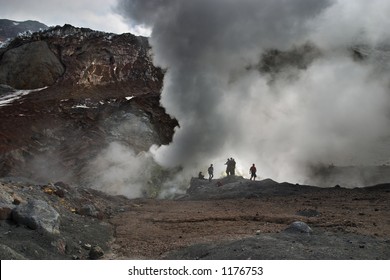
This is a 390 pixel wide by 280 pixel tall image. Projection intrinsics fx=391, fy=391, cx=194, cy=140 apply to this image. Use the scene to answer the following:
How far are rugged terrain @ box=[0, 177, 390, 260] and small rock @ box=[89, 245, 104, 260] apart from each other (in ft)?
0.06

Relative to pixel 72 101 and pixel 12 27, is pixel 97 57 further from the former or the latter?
pixel 12 27

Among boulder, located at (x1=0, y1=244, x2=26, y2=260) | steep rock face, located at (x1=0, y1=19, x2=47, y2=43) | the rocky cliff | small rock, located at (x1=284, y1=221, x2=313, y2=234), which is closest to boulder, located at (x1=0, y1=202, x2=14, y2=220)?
boulder, located at (x1=0, y1=244, x2=26, y2=260)

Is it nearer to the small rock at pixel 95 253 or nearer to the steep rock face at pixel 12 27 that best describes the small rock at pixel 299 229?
the small rock at pixel 95 253

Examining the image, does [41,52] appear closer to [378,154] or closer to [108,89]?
[108,89]

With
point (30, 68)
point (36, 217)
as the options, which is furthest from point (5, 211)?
point (30, 68)

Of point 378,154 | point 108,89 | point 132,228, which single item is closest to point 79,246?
point 132,228

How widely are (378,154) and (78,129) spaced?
72.6 ft

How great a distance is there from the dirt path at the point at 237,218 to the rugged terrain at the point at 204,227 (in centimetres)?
2

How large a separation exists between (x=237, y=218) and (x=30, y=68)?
118 feet

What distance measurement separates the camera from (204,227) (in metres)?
10.2

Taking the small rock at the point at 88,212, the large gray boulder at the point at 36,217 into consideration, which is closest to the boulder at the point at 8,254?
the large gray boulder at the point at 36,217

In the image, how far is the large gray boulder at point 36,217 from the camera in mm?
7701

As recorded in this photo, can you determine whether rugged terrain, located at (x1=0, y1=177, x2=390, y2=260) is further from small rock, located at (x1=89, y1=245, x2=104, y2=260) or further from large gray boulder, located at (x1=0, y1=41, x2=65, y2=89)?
large gray boulder, located at (x1=0, y1=41, x2=65, y2=89)

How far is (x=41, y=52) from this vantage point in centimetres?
4175
